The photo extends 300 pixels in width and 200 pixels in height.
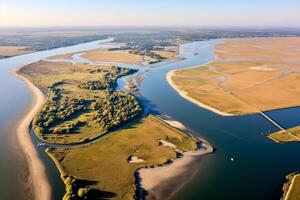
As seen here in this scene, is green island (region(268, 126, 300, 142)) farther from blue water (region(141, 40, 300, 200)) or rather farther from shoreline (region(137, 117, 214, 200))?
shoreline (region(137, 117, 214, 200))

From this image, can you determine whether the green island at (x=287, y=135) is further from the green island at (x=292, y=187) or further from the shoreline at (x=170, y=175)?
the green island at (x=292, y=187)

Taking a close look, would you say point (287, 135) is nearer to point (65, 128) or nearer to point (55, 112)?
point (65, 128)

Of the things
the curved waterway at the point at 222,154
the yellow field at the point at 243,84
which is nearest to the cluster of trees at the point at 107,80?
the curved waterway at the point at 222,154

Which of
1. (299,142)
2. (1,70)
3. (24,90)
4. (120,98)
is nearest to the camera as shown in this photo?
(299,142)

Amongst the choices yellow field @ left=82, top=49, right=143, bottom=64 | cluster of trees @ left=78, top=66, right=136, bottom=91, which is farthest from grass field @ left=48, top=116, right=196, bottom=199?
yellow field @ left=82, top=49, right=143, bottom=64

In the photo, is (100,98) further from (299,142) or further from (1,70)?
(1,70)

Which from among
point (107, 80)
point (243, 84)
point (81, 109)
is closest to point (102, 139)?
point (81, 109)

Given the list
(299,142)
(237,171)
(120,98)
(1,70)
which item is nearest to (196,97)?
(120,98)
